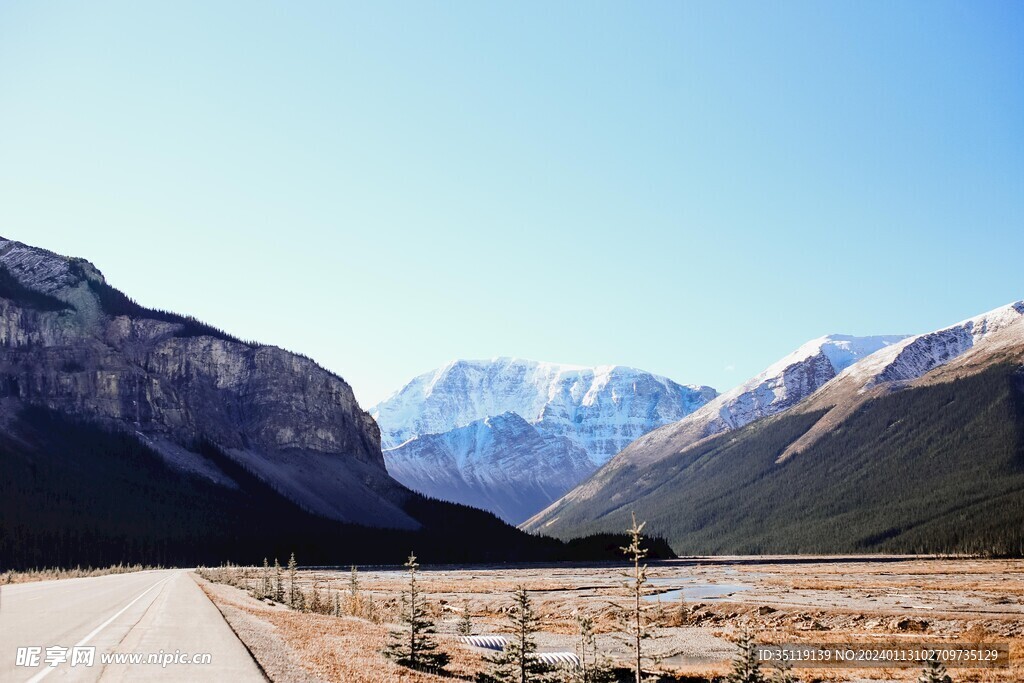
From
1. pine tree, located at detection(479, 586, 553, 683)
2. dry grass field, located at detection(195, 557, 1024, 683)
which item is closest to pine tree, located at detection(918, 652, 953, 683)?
dry grass field, located at detection(195, 557, 1024, 683)

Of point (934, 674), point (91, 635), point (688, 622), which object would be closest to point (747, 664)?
point (934, 674)

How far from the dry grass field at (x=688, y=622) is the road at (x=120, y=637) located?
1445 mm

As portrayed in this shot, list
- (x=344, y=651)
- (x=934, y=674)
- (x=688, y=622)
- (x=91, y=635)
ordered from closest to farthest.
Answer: (x=934, y=674)
(x=91, y=635)
(x=344, y=651)
(x=688, y=622)

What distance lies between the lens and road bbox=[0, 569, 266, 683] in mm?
23391

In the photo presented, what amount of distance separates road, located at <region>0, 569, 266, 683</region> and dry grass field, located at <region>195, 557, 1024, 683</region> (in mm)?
1445

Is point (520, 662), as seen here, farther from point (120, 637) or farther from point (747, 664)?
point (120, 637)

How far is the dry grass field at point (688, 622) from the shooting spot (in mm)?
32978

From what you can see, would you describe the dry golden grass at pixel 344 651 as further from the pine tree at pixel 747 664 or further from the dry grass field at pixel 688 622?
the pine tree at pixel 747 664

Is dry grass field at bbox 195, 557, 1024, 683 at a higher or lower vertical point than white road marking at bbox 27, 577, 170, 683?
lower

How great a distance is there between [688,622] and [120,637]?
153 feet

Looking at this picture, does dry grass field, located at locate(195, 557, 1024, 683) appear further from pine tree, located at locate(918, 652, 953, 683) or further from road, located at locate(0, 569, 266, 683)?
pine tree, located at locate(918, 652, 953, 683)

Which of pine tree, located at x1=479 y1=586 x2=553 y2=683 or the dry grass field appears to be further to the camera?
the dry grass field

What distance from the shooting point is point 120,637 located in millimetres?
30844

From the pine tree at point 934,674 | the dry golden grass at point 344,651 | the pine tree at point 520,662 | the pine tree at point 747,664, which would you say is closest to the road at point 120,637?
the dry golden grass at point 344,651
